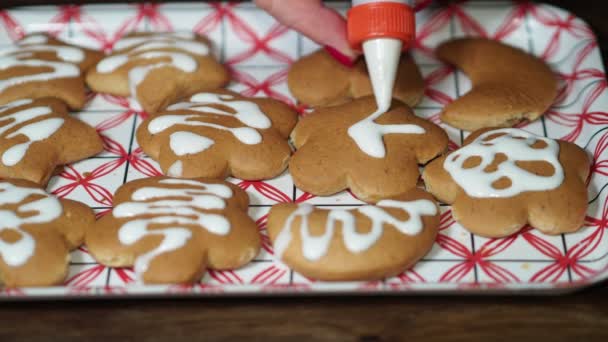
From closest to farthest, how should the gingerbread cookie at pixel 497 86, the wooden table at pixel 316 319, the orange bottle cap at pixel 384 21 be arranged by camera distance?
the wooden table at pixel 316 319, the orange bottle cap at pixel 384 21, the gingerbread cookie at pixel 497 86

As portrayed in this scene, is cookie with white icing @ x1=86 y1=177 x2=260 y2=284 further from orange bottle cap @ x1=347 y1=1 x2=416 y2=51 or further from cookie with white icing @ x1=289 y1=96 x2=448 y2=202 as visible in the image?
orange bottle cap @ x1=347 y1=1 x2=416 y2=51

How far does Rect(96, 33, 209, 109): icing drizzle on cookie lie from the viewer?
1015 millimetres

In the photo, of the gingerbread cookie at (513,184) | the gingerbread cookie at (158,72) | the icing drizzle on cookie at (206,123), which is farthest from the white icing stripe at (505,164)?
the gingerbread cookie at (158,72)

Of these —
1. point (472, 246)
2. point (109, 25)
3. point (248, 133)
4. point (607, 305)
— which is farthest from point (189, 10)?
point (607, 305)

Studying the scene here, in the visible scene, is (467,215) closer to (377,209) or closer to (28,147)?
(377,209)

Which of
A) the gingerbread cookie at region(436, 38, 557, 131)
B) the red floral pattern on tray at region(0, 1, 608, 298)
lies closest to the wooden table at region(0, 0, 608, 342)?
the red floral pattern on tray at region(0, 1, 608, 298)

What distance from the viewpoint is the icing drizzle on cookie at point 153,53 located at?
101 cm

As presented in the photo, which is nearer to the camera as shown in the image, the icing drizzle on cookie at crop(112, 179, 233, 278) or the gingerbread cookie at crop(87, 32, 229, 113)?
the icing drizzle on cookie at crop(112, 179, 233, 278)

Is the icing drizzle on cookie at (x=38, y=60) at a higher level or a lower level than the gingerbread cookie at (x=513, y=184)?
higher

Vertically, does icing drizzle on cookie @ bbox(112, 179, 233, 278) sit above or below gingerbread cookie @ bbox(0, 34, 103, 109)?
below

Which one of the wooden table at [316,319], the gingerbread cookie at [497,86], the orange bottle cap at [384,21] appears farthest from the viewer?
the gingerbread cookie at [497,86]

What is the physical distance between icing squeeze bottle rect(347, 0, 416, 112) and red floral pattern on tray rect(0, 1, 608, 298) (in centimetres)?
15

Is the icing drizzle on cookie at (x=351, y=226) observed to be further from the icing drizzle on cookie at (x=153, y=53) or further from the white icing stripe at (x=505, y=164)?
the icing drizzle on cookie at (x=153, y=53)

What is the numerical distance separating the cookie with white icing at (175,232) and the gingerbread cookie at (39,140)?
0.10 meters
